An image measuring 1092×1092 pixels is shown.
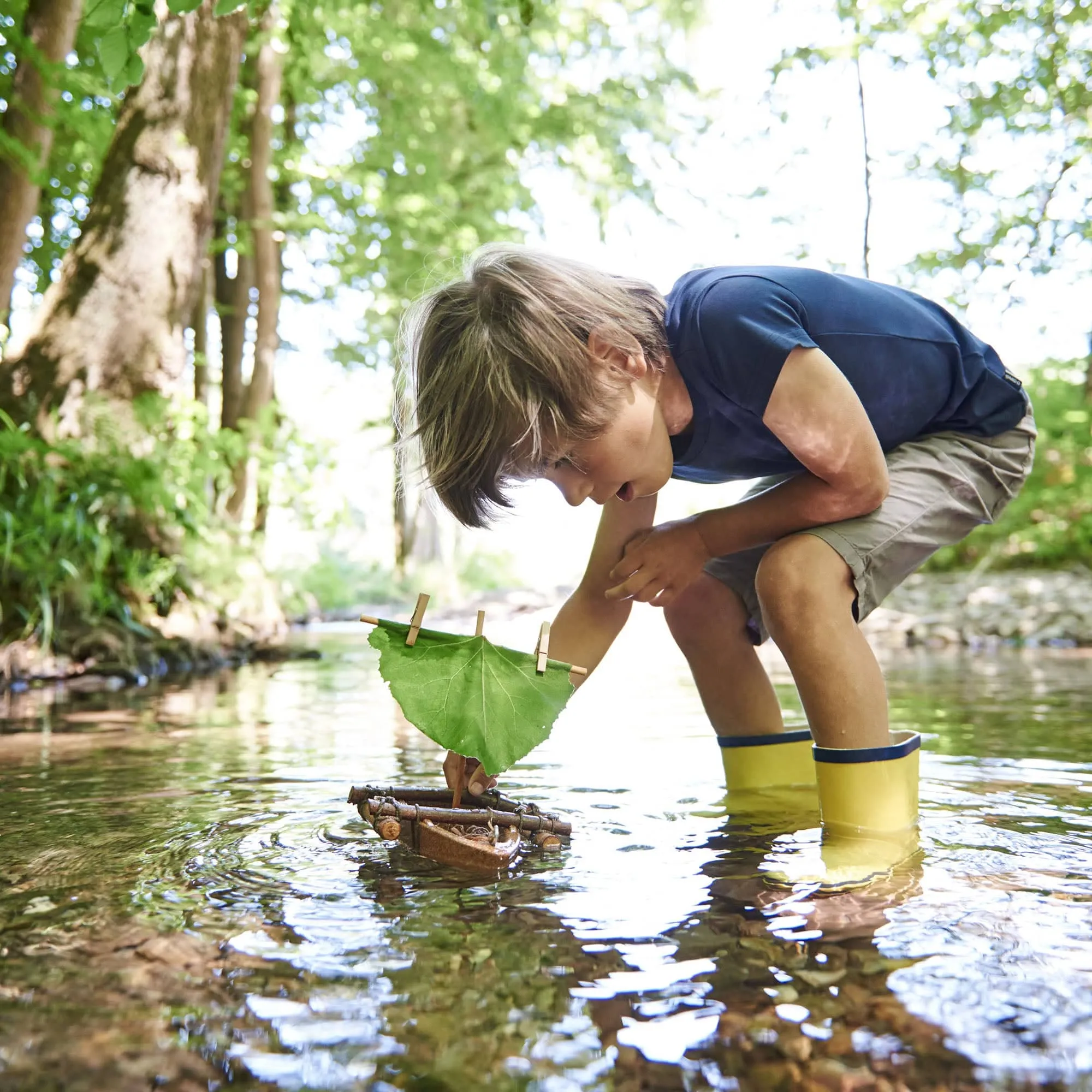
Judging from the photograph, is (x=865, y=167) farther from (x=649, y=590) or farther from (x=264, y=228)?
(x=649, y=590)

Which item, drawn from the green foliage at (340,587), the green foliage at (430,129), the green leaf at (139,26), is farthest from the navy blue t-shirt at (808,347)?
the green foliage at (340,587)

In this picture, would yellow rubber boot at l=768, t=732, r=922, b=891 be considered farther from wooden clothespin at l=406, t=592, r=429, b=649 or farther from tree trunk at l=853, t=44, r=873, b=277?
tree trunk at l=853, t=44, r=873, b=277

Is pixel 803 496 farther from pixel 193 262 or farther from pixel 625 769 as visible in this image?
pixel 193 262

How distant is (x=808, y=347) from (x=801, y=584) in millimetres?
414

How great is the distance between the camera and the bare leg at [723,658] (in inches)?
93.7

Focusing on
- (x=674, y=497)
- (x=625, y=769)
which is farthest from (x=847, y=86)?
(x=625, y=769)

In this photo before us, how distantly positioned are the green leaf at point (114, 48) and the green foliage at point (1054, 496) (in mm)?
9619

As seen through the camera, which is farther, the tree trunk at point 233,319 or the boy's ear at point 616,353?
the tree trunk at point 233,319

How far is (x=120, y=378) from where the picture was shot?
6.00 m

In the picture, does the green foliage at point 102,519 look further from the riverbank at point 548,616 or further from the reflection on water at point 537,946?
the reflection on water at point 537,946

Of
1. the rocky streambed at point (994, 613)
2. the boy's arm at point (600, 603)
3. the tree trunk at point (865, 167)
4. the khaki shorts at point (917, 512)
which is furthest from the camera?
the tree trunk at point (865, 167)

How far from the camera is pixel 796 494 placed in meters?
2.08

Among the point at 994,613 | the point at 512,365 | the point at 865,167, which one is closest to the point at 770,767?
the point at 512,365

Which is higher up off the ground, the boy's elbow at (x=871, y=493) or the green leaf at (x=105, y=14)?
the green leaf at (x=105, y=14)
